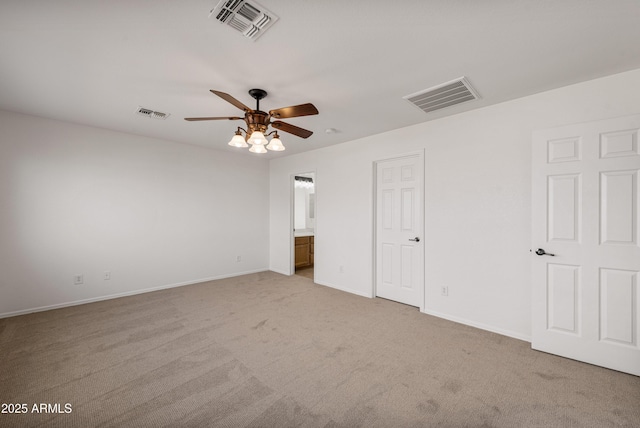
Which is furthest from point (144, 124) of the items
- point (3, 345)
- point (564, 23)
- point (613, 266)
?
point (613, 266)

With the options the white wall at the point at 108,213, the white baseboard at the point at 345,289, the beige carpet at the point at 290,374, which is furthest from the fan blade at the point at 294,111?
the white wall at the point at 108,213

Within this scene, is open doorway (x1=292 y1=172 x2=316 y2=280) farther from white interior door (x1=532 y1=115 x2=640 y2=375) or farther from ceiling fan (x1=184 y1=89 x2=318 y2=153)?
white interior door (x1=532 y1=115 x2=640 y2=375)

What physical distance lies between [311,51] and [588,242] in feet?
9.52

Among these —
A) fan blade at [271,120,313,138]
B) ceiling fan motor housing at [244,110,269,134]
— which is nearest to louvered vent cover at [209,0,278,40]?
ceiling fan motor housing at [244,110,269,134]

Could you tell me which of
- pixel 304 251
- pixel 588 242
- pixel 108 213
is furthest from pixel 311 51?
pixel 304 251

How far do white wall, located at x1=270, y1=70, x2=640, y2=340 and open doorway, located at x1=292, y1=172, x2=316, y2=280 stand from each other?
2056 mm

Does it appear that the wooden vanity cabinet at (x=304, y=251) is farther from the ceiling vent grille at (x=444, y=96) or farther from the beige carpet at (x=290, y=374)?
the ceiling vent grille at (x=444, y=96)

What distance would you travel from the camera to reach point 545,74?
2.25 metres

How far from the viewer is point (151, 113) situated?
3252 millimetres

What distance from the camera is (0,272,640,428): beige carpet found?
1697 mm

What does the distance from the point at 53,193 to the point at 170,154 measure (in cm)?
163

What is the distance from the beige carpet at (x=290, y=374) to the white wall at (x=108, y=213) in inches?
26.8

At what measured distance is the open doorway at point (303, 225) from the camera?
5.78 meters

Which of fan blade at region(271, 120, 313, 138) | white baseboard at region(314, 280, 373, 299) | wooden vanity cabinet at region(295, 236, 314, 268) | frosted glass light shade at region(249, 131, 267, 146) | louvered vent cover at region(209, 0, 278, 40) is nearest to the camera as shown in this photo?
louvered vent cover at region(209, 0, 278, 40)
